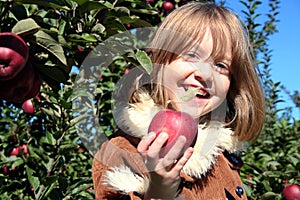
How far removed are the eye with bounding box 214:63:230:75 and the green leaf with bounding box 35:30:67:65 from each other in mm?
602

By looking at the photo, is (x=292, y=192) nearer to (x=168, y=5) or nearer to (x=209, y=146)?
(x=209, y=146)

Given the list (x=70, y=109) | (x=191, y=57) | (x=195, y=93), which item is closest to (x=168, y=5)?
(x=70, y=109)

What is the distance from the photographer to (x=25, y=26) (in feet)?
3.34

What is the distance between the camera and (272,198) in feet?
7.25

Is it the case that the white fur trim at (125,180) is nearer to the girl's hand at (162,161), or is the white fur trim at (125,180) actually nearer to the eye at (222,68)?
the girl's hand at (162,161)

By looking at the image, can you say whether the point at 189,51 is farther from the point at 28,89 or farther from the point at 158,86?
the point at 28,89

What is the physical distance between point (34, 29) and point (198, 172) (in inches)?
26.7

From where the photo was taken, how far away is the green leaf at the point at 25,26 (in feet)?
3.32

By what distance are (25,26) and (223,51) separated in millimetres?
709

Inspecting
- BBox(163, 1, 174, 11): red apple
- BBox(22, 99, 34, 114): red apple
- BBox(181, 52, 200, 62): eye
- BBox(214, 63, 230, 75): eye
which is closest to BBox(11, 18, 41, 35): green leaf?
BBox(181, 52, 200, 62): eye

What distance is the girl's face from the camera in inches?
55.1

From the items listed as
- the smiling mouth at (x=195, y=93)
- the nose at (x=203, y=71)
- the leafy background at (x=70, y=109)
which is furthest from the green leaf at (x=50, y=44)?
the nose at (x=203, y=71)

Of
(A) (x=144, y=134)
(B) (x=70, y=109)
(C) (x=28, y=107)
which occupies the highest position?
(A) (x=144, y=134)

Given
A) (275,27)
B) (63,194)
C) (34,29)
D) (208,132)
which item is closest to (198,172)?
(208,132)
